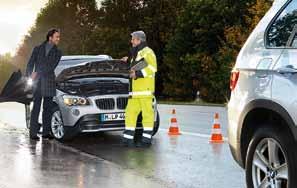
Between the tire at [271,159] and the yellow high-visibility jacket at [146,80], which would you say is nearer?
the tire at [271,159]

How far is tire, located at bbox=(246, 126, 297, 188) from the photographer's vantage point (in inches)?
199

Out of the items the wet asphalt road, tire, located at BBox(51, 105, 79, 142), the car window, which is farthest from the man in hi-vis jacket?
the car window

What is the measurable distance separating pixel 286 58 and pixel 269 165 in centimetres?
91

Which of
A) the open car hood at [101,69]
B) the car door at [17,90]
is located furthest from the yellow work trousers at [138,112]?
the car door at [17,90]

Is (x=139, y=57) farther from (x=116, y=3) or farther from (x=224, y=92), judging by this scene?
(x=116, y=3)

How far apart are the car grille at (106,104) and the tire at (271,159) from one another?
5.65m

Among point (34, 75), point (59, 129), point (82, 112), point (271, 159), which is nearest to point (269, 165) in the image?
point (271, 159)

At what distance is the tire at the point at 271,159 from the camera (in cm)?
506

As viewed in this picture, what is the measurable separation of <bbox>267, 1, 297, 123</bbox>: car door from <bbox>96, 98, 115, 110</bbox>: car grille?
227 inches

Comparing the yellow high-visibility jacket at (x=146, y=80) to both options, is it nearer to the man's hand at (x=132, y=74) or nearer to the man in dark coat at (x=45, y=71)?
the man's hand at (x=132, y=74)

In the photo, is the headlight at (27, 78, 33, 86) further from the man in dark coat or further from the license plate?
the license plate

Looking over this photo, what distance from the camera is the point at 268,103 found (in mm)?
5289

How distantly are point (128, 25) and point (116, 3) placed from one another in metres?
2.74

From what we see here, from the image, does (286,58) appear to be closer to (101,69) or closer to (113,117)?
(113,117)
